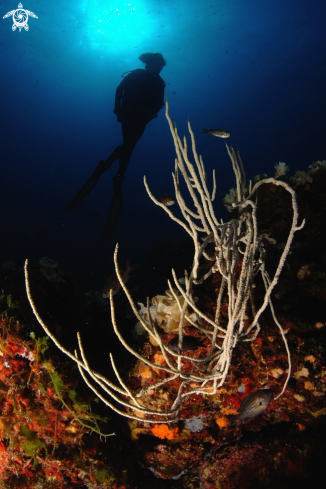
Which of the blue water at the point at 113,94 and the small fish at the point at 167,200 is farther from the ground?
the blue water at the point at 113,94

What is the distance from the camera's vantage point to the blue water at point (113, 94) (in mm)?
27781

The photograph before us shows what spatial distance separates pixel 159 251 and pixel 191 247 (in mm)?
3165

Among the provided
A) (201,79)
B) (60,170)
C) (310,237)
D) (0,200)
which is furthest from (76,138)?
(310,237)

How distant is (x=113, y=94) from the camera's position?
2224 inches

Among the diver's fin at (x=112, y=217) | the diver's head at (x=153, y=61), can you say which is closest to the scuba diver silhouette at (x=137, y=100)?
the diver's head at (x=153, y=61)

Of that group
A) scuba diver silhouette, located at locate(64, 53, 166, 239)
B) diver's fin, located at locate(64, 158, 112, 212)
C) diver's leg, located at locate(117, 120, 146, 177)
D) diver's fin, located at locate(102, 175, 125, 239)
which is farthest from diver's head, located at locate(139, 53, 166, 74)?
diver's fin, located at locate(102, 175, 125, 239)

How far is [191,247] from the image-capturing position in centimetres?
998

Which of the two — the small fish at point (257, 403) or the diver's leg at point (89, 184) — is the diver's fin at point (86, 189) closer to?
the diver's leg at point (89, 184)

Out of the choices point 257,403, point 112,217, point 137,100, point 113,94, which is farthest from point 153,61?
point 113,94

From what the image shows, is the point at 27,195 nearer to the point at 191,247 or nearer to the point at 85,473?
the point at 191,247

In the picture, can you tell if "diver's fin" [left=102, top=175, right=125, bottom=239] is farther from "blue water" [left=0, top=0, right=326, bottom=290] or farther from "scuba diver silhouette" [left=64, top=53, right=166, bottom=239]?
"blue water" [left=0, top=0, right=326, bottom=290]

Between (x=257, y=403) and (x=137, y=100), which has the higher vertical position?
(x=137, y=100)

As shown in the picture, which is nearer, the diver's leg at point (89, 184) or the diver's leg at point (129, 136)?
the diver's leg at point (89, 184)

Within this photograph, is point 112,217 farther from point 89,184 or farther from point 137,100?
point 137,100
